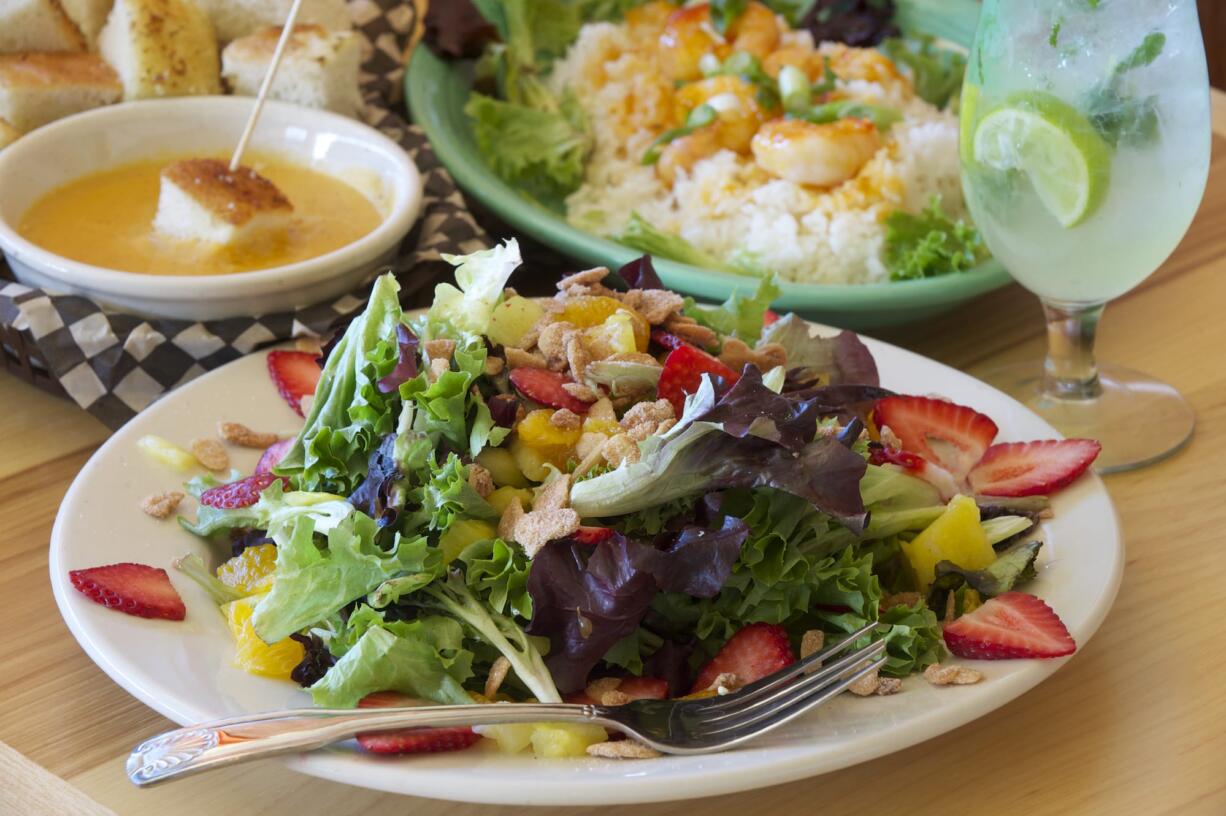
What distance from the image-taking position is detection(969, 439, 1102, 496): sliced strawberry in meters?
1.72

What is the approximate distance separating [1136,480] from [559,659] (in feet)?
3.33

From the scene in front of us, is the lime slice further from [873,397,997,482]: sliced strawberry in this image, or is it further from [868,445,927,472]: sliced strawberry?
[868,445,927,472]: sliced strawberry

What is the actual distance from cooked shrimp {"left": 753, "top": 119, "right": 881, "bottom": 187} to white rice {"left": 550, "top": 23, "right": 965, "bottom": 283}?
0.10ft

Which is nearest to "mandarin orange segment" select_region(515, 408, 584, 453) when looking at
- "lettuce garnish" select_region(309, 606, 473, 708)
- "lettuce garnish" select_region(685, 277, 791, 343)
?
"lettuce garnish" select_region(309, 606, 473, 708)

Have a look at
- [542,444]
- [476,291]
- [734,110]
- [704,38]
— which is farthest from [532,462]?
[704,38]

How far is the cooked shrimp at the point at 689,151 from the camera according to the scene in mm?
2758

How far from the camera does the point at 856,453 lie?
148cm

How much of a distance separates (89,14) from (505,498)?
1623 millimetres

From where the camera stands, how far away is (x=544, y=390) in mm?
1560

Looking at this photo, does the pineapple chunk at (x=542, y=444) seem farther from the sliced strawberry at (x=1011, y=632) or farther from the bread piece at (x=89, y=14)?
the bread piece at (x=89, y=14)

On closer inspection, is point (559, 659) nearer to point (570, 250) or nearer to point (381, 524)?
point (381, 524)

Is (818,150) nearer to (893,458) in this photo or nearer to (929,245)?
(929,245)

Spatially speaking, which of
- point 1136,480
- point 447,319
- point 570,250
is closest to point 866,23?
point 570,250

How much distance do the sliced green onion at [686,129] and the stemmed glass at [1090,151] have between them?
0.82 m
